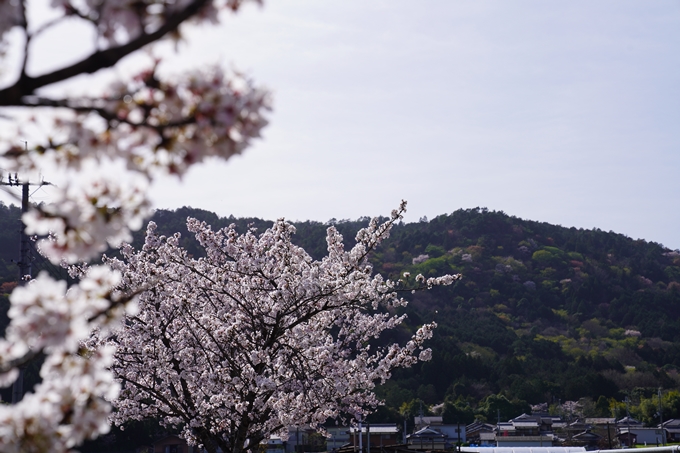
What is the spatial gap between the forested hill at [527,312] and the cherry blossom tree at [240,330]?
2547 centimetres

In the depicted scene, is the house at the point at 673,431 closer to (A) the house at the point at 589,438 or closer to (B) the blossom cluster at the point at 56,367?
(A) the house at the point at 589,438

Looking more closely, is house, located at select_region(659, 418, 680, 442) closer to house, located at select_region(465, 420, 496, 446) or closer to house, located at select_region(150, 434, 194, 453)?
house, located at select_region(465, 420, 496, 446)

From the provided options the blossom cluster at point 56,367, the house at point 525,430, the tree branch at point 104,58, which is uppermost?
the tree branch at point 104,58

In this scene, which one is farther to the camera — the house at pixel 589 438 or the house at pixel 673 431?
the house at pixel 673 431

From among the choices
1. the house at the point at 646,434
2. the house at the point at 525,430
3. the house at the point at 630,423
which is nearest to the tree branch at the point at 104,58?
the house at the point at 525,430

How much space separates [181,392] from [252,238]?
2.86 metres

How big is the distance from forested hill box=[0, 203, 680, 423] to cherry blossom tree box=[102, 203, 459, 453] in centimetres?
2547

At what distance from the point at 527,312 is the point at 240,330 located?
77959 millimetres

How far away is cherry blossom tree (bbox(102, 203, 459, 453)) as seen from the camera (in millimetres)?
10078

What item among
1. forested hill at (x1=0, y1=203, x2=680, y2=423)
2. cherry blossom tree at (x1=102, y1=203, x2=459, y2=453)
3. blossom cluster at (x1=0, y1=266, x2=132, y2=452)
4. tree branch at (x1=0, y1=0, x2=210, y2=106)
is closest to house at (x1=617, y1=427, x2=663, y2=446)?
forested hill at (x1=0, y1=203, x2=680, y2=423)

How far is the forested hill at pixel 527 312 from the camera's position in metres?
58.6

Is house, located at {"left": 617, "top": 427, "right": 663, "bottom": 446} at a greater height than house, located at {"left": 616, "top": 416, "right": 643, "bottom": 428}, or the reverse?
house, located at {"left": 616, "top": 416, "right": 643, "bottom": 428}

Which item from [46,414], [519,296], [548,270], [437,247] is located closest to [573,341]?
[519,296]

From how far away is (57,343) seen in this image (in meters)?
2.29
